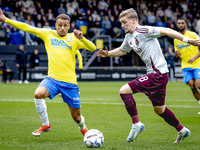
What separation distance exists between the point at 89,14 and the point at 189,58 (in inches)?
669

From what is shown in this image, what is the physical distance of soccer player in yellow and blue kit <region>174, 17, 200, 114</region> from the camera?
8062 millimetres

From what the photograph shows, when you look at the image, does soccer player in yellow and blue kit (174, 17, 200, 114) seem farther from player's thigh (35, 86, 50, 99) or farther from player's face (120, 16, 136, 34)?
player's thigh (35, 86, 50, 99)

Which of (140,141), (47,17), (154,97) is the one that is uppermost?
(47,17)

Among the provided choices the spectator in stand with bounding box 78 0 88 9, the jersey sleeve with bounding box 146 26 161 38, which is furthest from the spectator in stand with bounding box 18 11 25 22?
the jersey sleeve with bounding box 146 26 161 38

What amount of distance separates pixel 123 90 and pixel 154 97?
501mm

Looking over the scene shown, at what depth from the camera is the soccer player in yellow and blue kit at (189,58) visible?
8.06m

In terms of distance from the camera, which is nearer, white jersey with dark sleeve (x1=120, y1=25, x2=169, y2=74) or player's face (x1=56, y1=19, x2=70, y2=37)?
white jersey with dark sleeve (x1=120, y1=25, x2=169, y2=74)

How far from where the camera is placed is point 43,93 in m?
5.07

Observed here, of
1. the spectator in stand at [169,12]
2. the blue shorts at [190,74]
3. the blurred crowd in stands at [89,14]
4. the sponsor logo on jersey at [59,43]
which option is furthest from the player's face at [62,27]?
the spectator in stand at [169,12]

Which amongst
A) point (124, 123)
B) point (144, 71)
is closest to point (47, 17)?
point (144, 71)

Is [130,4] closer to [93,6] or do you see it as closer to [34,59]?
[93,6]

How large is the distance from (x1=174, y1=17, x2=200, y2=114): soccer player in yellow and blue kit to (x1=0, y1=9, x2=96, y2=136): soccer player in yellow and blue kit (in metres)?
3.50

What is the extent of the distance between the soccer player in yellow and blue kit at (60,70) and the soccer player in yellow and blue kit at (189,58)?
3.50 m

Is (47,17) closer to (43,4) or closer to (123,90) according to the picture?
(43,4)
